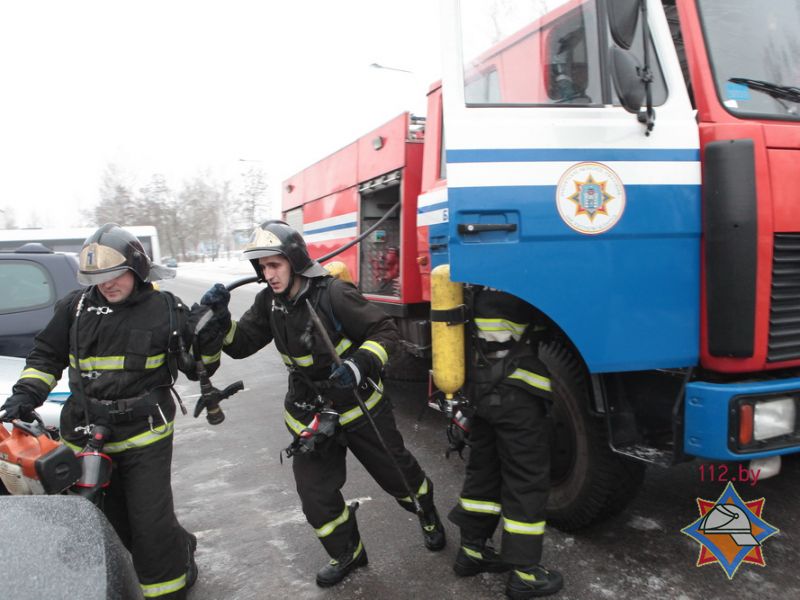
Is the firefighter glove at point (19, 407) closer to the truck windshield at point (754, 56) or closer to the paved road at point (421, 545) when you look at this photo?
the paved road at point (421, 545)

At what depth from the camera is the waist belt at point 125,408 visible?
2.48 meters

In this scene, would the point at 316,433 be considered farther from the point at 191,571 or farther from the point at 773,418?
the point at 773,418

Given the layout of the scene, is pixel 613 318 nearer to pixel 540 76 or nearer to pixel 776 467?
pixel 776 467

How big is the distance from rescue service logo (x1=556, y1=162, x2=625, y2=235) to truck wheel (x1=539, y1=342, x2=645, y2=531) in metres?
0.75

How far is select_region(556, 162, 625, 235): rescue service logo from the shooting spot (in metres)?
2.41

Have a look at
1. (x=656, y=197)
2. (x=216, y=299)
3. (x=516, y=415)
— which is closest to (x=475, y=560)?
(x=516, y=415)

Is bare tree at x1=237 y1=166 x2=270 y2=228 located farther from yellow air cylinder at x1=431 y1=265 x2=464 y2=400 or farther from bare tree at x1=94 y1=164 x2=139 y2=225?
yellow air cylinder at x1=431 y1=265 x2=464 y2=400

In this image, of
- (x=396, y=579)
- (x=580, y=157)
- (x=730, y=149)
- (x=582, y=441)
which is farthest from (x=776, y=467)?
(x=396, y=579)

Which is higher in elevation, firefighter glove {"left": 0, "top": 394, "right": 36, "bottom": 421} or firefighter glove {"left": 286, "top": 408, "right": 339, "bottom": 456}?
firefighter glove {"left": 0, "top": 394, "right": 36, "bottom": 421}

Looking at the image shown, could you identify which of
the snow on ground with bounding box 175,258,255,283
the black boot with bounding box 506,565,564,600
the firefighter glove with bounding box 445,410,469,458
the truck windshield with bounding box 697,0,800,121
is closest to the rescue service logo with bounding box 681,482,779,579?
the black boot with bounding box 506,565,564,600

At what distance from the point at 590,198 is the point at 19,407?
2.54 meters

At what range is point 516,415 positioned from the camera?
8.38 ft

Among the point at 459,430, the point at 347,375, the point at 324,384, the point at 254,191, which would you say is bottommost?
the point at 459,430

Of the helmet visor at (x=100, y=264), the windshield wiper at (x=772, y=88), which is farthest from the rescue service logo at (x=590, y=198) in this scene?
the helmet visor at (x=100, y=264)
